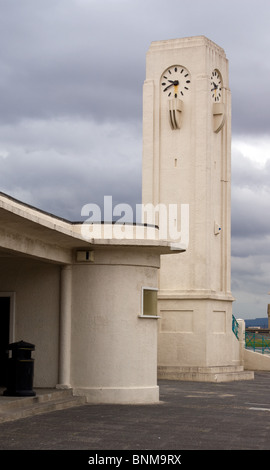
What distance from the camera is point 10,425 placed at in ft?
44.3

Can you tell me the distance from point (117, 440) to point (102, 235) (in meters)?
7.32

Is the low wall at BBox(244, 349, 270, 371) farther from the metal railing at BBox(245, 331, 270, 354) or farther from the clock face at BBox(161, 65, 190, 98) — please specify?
the clock face at BBox(161, 65, 190, 98)

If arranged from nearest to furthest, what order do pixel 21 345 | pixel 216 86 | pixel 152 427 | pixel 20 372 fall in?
pixel 152 427
pixel 20 372
pixel 21 345
pixel 216 86

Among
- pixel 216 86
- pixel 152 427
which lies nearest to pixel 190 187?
pixel 216 86

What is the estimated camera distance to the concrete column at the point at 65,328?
714 inches

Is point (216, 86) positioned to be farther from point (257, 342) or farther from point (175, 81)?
point (257, 342)

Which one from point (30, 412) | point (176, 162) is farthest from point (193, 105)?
point (30, 412)

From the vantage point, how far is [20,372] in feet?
54.1

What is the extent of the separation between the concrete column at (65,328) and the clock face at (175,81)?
14507 millimetres

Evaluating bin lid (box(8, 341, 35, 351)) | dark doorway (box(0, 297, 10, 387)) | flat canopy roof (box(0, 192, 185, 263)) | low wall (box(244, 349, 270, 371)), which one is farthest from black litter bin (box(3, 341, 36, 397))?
low wall (box(244, 349, 270, 371))

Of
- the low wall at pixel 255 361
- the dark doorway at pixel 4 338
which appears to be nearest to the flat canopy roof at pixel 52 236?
the dark doorway at pixel 4 338

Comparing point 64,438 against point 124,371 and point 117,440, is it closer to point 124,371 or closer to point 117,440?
point 117,440

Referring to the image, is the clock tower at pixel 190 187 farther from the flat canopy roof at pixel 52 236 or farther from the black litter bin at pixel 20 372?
the black litter bin at pixel 20 372

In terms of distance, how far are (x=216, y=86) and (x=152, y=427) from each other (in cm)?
2099
